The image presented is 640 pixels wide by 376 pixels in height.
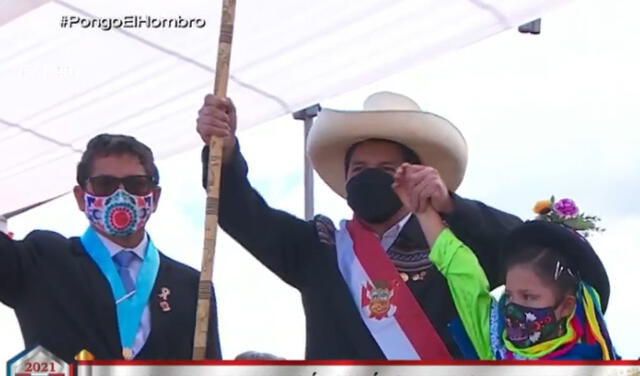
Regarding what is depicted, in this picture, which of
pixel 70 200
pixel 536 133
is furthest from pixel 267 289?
pixel 536 133

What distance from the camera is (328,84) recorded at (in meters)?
4.00

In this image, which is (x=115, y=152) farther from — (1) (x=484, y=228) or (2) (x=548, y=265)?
(2) (x=548, y=265)

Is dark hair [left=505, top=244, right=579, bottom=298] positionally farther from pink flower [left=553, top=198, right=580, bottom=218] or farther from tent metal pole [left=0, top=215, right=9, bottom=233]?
tent metal pole [left=0, top=215, right=9, bottom=233]

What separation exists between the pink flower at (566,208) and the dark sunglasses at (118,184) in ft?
3.52

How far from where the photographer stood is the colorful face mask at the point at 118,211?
12.6ft

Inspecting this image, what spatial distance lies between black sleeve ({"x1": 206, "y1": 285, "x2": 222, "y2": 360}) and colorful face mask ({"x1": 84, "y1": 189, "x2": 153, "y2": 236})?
0.27 meters

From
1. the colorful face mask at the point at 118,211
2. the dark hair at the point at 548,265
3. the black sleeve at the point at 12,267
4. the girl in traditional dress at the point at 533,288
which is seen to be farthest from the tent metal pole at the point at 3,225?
the dark hair at the point at 548,265

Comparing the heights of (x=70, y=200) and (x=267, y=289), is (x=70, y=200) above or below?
above

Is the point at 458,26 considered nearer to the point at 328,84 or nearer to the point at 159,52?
the point at 328,84

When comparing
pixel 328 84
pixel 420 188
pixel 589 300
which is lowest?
pixel 589 300

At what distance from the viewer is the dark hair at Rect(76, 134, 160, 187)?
12.7 feet

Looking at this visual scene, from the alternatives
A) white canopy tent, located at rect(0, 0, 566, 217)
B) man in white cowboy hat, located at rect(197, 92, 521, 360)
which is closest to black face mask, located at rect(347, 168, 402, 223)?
man in white cowboy hat, located at rect(197, 92, 521, 360)

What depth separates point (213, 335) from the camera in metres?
3.81

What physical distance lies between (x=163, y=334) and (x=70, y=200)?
1.43 feet
